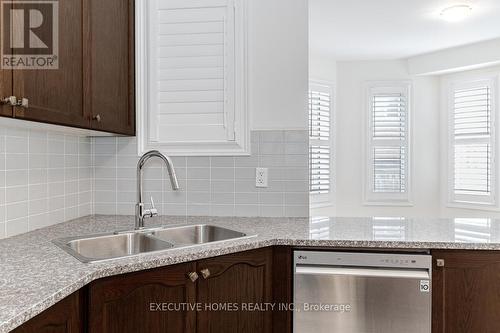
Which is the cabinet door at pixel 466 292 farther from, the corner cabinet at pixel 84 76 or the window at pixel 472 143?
the window at pixel 472 143

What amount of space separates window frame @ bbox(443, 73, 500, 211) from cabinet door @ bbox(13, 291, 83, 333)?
4.64 meters

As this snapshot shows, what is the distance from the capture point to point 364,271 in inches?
69.0

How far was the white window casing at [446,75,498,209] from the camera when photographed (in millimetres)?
4562

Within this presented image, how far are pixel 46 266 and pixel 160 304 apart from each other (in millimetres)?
415

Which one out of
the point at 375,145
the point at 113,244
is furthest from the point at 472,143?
the point at 113,244

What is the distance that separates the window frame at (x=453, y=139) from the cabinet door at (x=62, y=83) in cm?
441

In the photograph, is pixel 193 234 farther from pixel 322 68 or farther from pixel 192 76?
pixel 322 68

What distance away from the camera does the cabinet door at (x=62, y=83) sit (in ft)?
4.59

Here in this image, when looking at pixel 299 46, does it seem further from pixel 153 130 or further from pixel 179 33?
pixel 153 130

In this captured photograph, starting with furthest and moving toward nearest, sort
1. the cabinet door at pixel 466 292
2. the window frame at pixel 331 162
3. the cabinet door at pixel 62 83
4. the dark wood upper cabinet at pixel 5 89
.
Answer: the window frame at pixel 331 162 < the cabinet door at pixel 466 292 < the cabinet door at pixel 62 83 < the dark wood upper cabinet at pixel 5 89

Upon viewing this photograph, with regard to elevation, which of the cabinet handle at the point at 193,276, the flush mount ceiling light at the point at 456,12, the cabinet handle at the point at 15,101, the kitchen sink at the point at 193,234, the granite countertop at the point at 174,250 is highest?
the flush mount ceiling light at the point at 456,12

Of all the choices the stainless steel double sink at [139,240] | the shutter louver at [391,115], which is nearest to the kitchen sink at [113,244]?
the stainless steel double sink at [139,240]

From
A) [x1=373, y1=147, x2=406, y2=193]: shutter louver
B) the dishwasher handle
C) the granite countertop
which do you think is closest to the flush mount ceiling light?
[x1=373, y1=147, x2=406, y2=193]: shutter louver

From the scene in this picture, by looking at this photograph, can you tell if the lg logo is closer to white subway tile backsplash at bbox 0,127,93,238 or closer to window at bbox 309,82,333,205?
white subway tile backsplash at bbox 0,127,93,238
